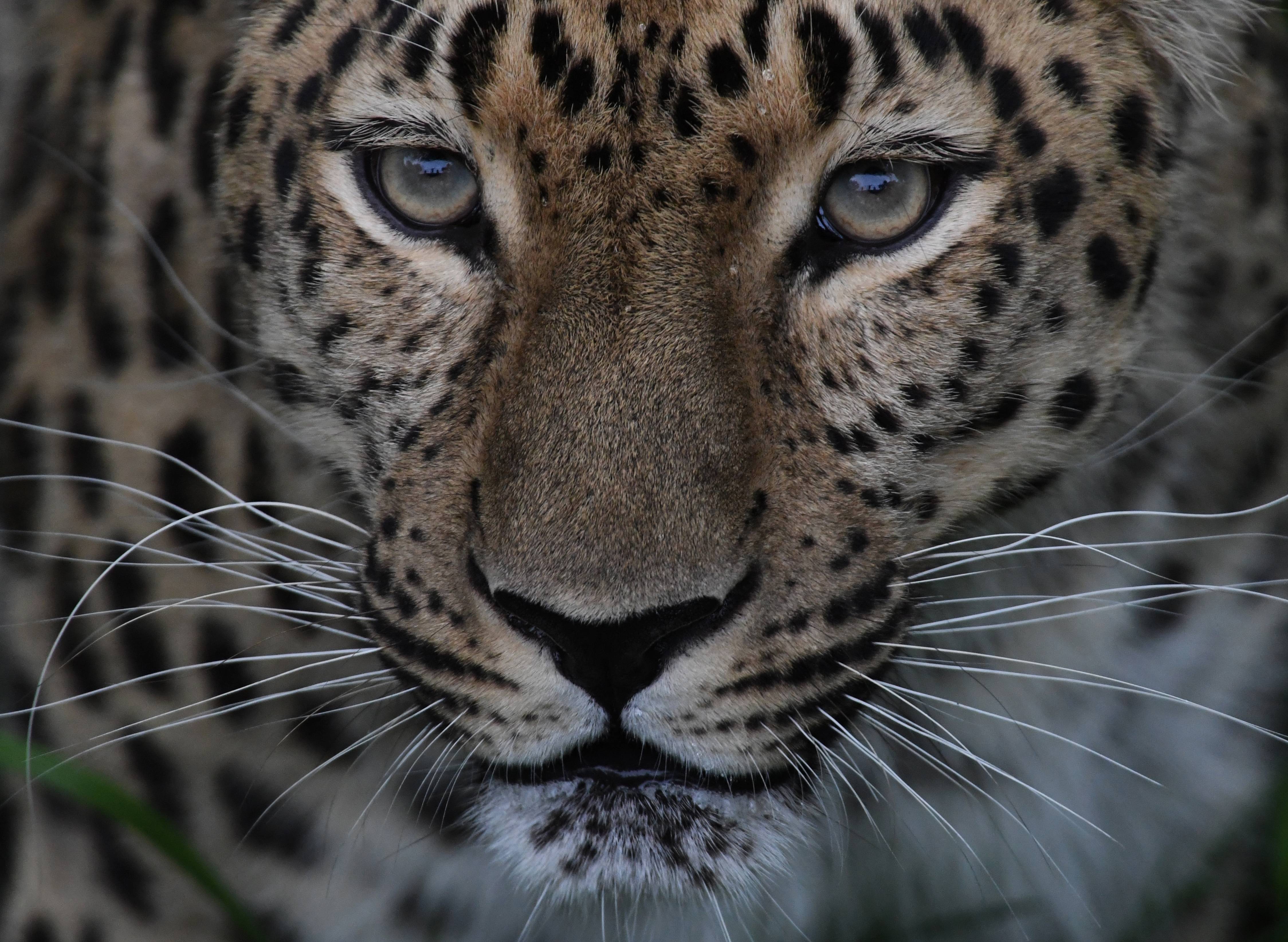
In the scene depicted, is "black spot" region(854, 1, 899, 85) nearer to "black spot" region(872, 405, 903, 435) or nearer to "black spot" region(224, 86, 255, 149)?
"black spot" region(872, 405, 903, 435)

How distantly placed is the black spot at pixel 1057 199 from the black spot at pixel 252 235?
1411mm

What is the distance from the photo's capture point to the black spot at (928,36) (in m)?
2.26

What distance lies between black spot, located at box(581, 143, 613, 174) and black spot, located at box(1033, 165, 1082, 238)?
0.71 meters

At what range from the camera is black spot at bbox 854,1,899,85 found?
2.22 m

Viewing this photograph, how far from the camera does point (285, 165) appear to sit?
2631 mm

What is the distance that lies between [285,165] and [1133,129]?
1.50 meters

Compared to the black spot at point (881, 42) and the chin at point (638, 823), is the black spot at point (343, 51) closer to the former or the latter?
the black spot at point (881, 42)

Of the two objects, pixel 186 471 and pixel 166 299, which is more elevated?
pixel 166 299

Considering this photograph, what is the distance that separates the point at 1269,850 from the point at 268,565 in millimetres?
2402

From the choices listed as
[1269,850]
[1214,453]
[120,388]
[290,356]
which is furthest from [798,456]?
[1269,850]

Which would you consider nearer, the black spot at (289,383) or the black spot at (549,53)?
the black spot at (549,53)

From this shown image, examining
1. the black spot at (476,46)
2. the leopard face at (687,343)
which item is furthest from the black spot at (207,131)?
the black spot at (476,46)

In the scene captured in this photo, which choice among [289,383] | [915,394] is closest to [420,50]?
[289,383]

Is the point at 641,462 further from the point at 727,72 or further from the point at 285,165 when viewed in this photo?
the point at 285,165
